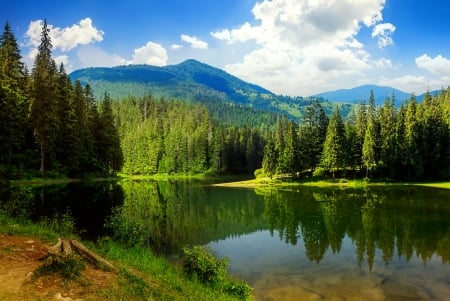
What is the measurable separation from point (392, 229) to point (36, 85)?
5919 centimetres

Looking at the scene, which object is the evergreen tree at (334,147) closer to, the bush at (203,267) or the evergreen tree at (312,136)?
the evergreen tree at (312,136)

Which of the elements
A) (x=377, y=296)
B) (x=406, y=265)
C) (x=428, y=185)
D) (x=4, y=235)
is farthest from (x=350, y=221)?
(x=428, y=185)

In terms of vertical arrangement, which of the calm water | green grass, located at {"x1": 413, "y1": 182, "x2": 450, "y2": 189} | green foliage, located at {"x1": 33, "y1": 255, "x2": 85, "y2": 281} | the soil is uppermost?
green foliage, located at {"x1": 33, "y1": 255, "x2": 85, "y2": 281}

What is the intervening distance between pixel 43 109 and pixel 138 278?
59.0 meters

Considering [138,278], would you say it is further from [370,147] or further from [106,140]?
[370,147]

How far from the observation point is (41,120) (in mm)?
63625

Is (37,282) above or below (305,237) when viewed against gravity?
above

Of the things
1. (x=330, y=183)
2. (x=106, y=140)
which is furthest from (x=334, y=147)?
(x=106, y=140)

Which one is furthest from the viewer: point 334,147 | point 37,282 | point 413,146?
point 413,146

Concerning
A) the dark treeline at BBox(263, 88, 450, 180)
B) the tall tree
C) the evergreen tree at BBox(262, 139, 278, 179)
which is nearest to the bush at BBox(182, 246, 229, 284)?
the tall tree

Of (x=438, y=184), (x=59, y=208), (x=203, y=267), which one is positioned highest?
(x=203, y=267)

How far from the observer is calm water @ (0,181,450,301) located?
20.1 meters

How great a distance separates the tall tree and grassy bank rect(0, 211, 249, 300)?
45912 millimetres

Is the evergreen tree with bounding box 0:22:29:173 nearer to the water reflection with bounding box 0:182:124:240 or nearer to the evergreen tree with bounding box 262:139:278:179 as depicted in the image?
the water reflection with bounding box 0:182:124:240
